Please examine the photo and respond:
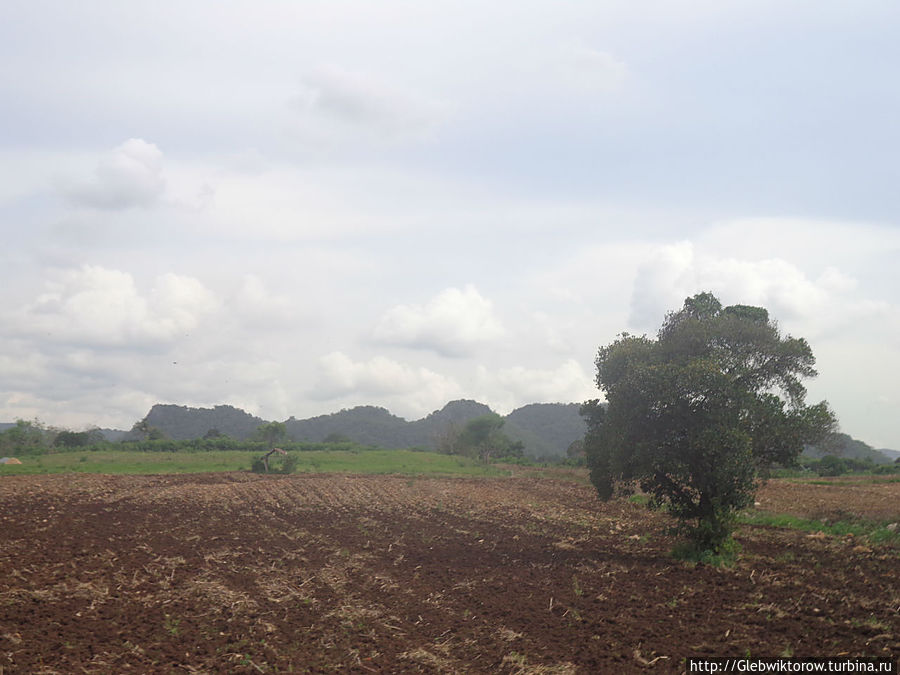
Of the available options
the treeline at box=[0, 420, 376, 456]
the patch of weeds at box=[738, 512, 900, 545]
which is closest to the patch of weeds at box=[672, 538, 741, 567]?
the patch of weeds at box=[738, 512, 900, 545]

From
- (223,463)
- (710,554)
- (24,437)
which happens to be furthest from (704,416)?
(24,437)

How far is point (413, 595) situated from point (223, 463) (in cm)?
5890

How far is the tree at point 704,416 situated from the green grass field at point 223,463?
4902cm

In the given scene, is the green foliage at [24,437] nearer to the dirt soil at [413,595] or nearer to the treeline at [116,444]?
the treeline at [116,444]

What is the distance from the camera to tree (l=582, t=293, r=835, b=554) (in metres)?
19.1

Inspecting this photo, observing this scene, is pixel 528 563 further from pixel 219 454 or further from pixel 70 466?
pixel 219 454

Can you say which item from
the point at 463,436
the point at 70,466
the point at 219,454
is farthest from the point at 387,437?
the point at 70,466

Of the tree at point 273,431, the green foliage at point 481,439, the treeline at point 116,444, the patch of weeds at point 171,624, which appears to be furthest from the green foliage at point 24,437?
the patch of weeds at point 171,624

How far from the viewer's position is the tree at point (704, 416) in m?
19.1

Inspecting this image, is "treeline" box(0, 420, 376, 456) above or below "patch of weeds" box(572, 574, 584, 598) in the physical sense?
below

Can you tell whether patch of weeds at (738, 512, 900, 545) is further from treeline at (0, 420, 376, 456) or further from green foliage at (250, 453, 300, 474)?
treeline at (0, 420, 376, 456)

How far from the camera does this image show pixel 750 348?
21266mm

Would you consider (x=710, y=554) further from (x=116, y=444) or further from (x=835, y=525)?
(x=116, y=444)

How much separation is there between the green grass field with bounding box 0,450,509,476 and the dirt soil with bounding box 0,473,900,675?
3181 centimetres
